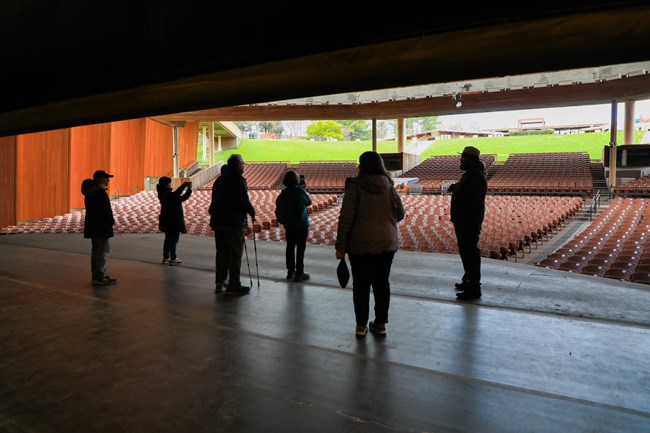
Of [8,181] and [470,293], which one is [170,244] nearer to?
[470,293]

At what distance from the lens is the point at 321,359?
2.85m

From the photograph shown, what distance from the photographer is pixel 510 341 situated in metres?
3.12

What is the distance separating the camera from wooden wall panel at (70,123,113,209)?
16981mm

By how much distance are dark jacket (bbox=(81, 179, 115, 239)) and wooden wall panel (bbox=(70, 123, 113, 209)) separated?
13335 millimetres

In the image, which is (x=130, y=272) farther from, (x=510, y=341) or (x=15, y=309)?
(x=510, y=341)

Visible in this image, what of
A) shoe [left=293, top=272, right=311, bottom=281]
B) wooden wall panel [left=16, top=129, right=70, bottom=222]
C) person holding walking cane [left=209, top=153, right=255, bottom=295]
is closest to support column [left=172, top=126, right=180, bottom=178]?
wooden wall panel [left=16, top=129, right=70, bottom=222]

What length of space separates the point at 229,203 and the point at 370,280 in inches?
77.2

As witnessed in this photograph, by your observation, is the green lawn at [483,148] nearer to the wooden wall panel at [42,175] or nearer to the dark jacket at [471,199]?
the wooden wall panel at [42,175]

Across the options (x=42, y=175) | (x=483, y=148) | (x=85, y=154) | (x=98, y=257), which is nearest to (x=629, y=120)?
(x=483, y=148)

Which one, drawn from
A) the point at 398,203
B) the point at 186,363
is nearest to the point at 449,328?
the point at 398,203

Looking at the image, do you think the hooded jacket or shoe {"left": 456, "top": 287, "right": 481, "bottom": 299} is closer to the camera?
the hooded jacket

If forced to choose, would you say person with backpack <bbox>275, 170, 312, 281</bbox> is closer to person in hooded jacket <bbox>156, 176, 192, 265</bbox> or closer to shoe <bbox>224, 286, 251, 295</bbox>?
shoe <bbox>224, 286, 251, 295</bbox>

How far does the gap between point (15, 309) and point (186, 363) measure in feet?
7.83

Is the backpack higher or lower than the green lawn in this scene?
lower
